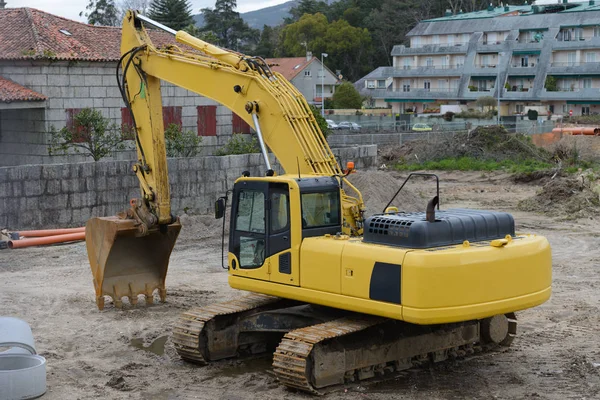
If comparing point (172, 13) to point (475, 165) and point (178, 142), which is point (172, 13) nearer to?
point (475, 165)

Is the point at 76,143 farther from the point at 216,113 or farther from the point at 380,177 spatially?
the point at 380,177

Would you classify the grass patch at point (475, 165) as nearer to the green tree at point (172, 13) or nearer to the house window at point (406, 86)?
the green tree at point (172, 13)

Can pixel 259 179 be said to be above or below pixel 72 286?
above

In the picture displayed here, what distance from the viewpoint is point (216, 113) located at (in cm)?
2998

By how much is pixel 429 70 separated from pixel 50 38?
55.1m

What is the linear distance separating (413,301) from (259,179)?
8.47 ft

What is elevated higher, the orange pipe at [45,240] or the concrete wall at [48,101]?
the concrete wall at [48,101]

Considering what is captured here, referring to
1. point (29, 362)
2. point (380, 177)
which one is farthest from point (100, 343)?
point (380, 177)

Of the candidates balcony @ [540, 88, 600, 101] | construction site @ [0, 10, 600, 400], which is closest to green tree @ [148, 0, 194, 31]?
balcony @ [540, 88, 600, 101]

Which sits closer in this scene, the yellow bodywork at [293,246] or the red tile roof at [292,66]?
the yellow bodywork at [293,246]

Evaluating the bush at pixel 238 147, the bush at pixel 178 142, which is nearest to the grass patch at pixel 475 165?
the bush at pixel 238 147

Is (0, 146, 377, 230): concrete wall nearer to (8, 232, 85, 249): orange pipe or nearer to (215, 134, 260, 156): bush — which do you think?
(8, 232, 85, 249): orange pipe

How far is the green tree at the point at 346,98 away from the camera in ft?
246

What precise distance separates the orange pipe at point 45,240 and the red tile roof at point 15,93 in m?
7.24
